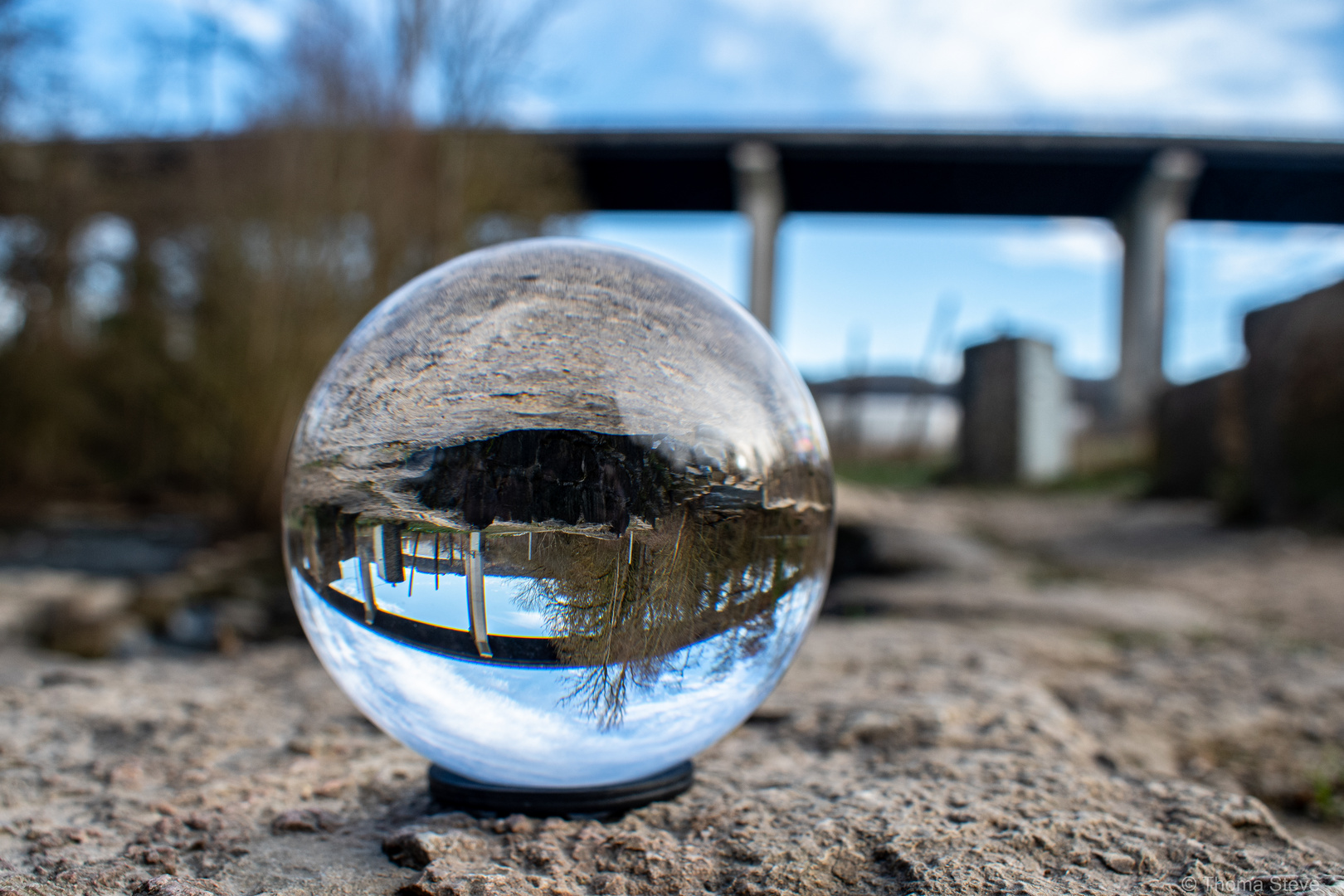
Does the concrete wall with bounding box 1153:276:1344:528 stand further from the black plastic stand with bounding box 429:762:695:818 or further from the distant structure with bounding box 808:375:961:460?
the distant structure with bounding box 808:375:961:460

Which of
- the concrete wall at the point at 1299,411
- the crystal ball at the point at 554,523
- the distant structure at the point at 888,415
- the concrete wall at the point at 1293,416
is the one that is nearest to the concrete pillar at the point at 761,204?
the distant structure at the point at 888,415

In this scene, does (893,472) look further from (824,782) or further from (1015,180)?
(824,782)

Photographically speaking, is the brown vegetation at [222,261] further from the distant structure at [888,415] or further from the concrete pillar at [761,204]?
the distant structure at [888,415]

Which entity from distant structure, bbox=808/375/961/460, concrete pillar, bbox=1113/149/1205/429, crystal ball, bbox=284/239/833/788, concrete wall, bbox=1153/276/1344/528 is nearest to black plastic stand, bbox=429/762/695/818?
crystal ball, bbox=284/239/833/788

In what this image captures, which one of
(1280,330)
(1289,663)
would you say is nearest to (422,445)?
(1289,663)

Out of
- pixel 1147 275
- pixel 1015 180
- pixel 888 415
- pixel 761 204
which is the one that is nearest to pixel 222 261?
pixel 761 204

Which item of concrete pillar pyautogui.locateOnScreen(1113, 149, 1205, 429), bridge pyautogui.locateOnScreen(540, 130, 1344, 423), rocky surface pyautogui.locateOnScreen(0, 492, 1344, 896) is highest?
bridge pyautogui.locateOnScreen(540, 130, 1344, 423)
